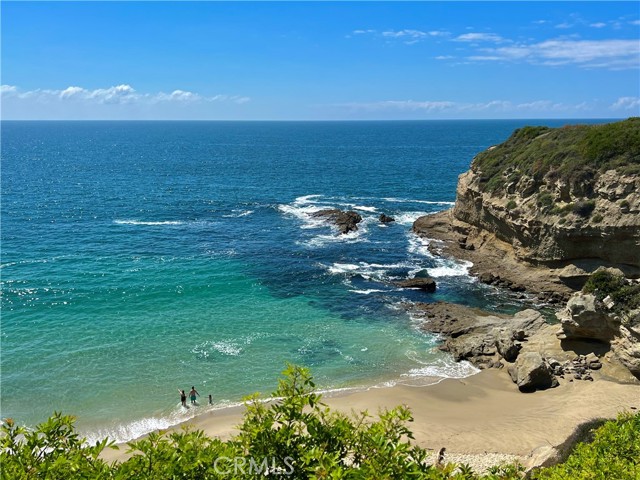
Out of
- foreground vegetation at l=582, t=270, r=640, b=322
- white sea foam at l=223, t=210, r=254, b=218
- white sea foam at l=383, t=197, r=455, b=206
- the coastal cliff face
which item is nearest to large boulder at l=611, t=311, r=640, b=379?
foreground vegetation at l=582, t=270, r=640, b=322

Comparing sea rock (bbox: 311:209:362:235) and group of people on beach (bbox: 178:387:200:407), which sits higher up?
sea rock (bbox: 311:209:362:235)

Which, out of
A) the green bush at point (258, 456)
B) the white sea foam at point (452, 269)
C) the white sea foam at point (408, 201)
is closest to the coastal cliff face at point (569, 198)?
the white sea foam at point (452, 269)

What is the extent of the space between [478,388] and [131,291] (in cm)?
3197

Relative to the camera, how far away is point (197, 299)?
4622 cm

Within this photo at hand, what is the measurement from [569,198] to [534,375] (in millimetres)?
23185

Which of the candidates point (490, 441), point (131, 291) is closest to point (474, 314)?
point (490, 441)

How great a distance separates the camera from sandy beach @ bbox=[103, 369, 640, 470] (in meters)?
26.8

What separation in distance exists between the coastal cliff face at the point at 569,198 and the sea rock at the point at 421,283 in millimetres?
10447

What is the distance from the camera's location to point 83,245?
199 feet

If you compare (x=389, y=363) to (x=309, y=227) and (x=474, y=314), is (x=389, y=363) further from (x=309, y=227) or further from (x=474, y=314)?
(x=309, y=227)

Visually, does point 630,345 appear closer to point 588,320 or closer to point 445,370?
point 588,320

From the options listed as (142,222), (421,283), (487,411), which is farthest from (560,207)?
(142,222)

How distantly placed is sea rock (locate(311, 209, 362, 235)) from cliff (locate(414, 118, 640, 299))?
15.0 m

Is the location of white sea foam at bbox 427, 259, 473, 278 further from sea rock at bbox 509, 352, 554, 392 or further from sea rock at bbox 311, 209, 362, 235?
sea rock at bbox 509, 352, 554, 392
